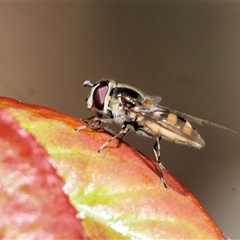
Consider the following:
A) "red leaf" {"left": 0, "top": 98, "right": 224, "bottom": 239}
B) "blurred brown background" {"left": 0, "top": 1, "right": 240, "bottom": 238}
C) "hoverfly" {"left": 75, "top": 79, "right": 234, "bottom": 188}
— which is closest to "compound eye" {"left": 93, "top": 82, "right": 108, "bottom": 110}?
"hoverfly" {"left": 75, "top": 79, "right": 234, "bottom": 188}

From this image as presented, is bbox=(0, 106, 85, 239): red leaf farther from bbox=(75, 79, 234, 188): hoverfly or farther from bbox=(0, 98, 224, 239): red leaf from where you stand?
bbox=(75, 79, 234, 188): hoverfly

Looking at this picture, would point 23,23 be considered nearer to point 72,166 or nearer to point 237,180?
point 237,180

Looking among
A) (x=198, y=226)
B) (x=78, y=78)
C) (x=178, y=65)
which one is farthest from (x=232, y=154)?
(x=198, y=226)

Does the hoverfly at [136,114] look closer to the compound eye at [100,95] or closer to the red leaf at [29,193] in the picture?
the compound eye at [100,95]

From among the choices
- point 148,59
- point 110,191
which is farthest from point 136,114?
point 148,59

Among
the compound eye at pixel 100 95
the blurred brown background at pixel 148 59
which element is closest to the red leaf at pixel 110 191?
the compound eye at pixel 100 95

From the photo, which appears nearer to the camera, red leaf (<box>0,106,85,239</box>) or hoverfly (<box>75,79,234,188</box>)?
red leaf (<box>0,106,85,239</box>)

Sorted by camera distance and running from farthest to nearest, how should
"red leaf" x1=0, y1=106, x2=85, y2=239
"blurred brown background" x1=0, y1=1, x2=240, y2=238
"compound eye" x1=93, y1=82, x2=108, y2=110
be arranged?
"blurred brown background" x1=0, y1=1, x2=240, y2=238, "compound eye" x1=93, y1=82, x2=108, y2=110, "red leaf" x1=0, y1=106, x2=85, y2=239
